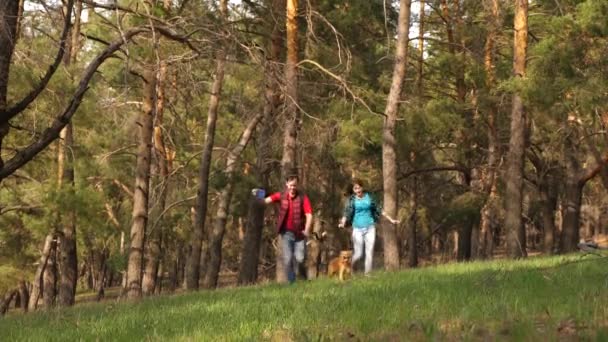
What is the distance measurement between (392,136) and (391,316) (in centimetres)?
1035

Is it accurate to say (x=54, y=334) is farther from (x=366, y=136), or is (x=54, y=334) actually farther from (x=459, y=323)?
(x=366, y=136)

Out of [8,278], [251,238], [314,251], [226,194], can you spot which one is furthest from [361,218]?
[8,278]

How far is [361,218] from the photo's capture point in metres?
11.2

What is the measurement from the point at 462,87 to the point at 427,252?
4081 cm

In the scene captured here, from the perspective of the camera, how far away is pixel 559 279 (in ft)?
24.4

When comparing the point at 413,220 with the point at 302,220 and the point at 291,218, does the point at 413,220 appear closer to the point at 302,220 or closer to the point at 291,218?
the point at 302,220

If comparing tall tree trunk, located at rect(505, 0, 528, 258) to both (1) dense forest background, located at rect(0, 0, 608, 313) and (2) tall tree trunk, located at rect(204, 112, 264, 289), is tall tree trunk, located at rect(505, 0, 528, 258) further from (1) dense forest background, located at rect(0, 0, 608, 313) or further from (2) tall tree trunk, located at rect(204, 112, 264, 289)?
(2) tall tree trunk, located at rect(204, 112, 264, 289)

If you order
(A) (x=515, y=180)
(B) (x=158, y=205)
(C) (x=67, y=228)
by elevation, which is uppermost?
(A) (x=515, y=180)

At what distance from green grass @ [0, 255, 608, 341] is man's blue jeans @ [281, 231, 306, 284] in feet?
8.02

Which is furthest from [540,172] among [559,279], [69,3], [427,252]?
[427,252]

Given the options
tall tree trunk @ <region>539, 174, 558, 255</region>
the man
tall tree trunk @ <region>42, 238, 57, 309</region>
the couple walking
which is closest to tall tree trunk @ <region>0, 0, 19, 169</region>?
the couple walking

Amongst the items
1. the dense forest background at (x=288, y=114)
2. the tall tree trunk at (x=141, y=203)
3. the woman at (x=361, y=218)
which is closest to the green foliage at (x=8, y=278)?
the dense forest background at (x=288, y=114)

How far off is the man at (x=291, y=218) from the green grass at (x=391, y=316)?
2.44 metres

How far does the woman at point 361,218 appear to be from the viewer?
11.2 metres
